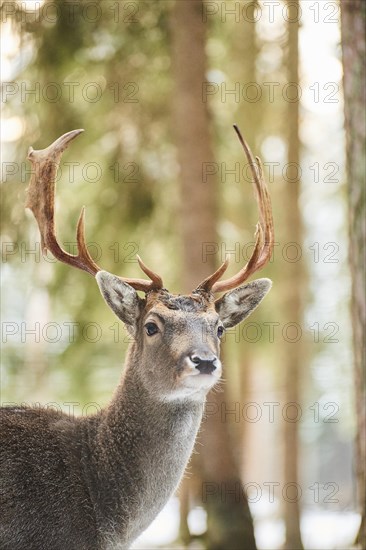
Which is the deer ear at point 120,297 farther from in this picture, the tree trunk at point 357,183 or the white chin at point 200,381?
the tree trunk at point 357,183

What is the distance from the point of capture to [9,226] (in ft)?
46.7

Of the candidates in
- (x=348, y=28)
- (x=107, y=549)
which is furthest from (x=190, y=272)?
(x=107, y=549)

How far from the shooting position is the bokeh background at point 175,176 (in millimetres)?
13094

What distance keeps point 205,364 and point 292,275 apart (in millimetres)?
9909

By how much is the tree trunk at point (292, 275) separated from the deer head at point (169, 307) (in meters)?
7.80

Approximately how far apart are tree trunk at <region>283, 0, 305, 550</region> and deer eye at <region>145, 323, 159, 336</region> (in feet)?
27.6

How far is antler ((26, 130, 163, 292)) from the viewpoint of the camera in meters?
7.86

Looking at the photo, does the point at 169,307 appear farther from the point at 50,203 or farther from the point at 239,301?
the point at 50,203

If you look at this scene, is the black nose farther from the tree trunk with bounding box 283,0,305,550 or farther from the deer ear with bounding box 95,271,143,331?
the tree trunk with bounding box 283,0,305,550

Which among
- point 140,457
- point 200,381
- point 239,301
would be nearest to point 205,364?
point 200,381

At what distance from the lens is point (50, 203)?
795 cm

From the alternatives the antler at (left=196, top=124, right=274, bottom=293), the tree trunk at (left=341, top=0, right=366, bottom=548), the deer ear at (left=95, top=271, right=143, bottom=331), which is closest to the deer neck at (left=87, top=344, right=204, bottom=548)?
the deer ear at (left=95, top=271, right=143, bottom=331)

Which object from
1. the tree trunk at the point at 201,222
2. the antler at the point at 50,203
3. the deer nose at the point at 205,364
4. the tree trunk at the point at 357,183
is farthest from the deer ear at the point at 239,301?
the tree trunk at the point at 201,222

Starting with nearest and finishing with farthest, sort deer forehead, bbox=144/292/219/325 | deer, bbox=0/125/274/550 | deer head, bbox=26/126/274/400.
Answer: deer, bbox=0/125/274/550 < deer head, bbox=26/126/274/400 < deer forehead, bbox=144/292/219/325
